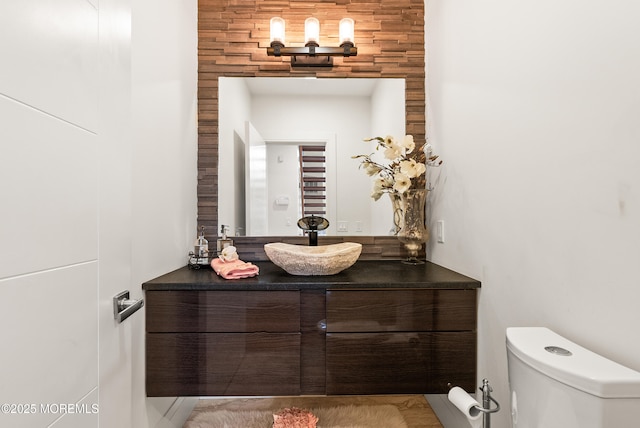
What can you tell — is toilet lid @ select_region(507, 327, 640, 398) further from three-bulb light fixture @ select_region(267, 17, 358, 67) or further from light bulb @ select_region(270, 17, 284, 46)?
light bulb @ select_region(270, 17, 284, 46)

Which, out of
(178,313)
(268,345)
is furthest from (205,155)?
(268,345)

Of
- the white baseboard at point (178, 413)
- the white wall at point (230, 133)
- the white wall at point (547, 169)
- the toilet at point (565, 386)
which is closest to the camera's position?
the toilet at point (565, 386)

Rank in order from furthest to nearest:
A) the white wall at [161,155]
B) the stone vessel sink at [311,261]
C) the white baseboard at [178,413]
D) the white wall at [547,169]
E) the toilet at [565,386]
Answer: the white baseboard at [178,413] → the stone vessel sink at [311,261] → the white wall at [161,155] → the white wall at [547,169] → the toilet at [565,386]

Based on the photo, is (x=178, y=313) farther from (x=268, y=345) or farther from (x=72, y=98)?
(x=72, y=98)

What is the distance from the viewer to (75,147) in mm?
790

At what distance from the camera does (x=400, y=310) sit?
4.47 feet

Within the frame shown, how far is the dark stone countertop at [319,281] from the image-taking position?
1343 millimetres

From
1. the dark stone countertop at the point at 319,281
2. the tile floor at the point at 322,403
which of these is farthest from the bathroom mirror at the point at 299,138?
the tile floor at the point at 322,403

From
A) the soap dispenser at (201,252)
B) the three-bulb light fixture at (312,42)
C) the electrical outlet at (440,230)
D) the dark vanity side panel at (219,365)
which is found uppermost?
the three-bulb light fixture at (312,42)

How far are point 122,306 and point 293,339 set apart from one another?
649 millimetres

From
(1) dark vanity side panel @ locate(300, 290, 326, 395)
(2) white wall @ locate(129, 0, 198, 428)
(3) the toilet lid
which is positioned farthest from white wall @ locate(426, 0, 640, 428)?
(2) white wall @ locate(129, 0, 198, 428)

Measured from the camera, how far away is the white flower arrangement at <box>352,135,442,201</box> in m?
1.71

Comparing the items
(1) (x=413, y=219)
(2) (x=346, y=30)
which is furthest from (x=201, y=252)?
(2) (x=346, y=30)

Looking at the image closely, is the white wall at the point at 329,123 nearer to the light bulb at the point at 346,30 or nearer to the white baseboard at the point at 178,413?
the light bulb at the point at 346,30
